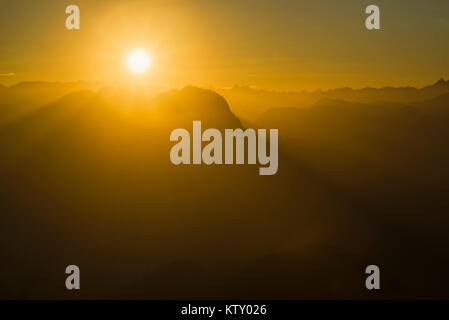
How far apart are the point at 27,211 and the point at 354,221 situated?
13798 millimetres

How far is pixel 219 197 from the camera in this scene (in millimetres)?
15664

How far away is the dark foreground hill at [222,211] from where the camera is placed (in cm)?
980

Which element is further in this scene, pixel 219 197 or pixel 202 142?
pixel 219 197

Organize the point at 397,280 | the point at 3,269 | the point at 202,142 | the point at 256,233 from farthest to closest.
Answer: the point at 3,269, the point at 256,233, the point at 397,280, the point at 202,142

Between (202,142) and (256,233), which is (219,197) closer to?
(256,233)

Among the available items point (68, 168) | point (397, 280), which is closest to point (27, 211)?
point (68, 168)

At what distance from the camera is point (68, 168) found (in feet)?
47.2

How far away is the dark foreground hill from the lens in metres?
9.80

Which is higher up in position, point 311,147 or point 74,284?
point 311,147

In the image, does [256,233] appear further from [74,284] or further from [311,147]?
[311,147]

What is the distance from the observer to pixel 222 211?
14.5 metres

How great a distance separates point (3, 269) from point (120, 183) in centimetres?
827
